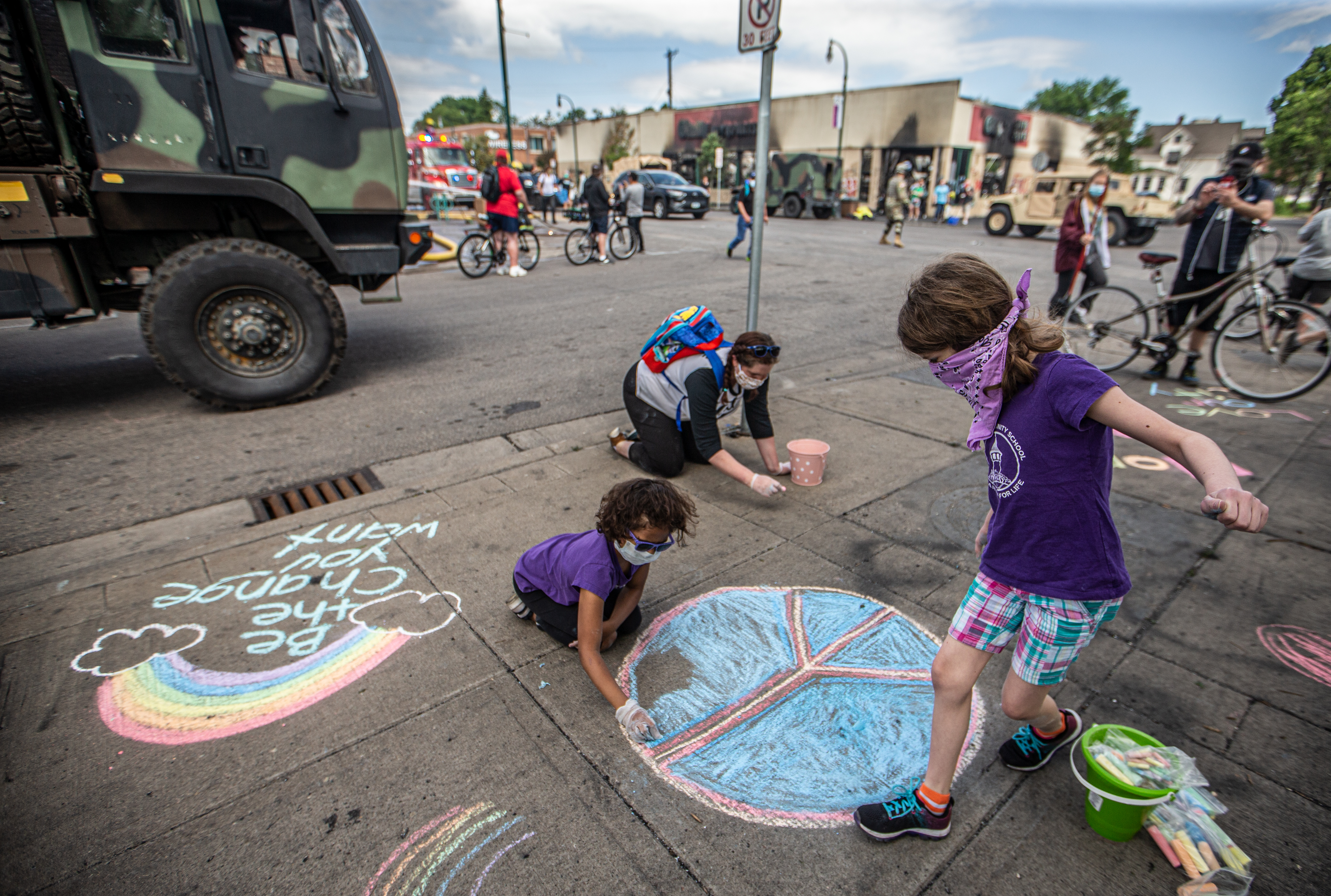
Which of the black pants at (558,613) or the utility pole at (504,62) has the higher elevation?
the utility pole at (504,62)

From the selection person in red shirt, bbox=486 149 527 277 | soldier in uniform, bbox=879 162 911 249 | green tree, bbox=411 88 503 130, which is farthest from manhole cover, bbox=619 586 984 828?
green tree, bbox=411 88 503 130

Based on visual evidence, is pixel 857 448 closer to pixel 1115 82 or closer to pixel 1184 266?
pixel 1184 266

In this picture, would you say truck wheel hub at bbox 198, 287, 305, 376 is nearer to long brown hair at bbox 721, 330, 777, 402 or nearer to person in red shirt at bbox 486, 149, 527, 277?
long brown hair at bbox 721, 330, 777, 402

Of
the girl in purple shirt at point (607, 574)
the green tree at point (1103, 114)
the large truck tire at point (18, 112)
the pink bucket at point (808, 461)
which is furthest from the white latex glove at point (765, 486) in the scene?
the green tree at point (1103, 114)

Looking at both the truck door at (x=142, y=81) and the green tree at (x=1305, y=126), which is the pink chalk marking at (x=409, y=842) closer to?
the truck door at (x=142, y=81)

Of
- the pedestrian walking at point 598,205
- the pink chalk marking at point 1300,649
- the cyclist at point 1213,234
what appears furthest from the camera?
the pedestrian walking at point 598,205

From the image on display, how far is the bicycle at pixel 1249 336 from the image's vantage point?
5.10 m

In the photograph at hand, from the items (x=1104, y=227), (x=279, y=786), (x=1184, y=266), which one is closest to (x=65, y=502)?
(x=279, y=786)

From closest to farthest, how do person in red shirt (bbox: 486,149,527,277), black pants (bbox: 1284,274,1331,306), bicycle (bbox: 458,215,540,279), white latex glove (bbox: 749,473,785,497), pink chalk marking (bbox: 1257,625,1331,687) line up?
pink chalk marking (bbox: 1257,625,1331,687), white latex glove (bbox: 749,473,785,497), black pants (bbox: 1284,274,1331,306), person in red shirt (bbox: 486,149,527,277), bicycle (bbox: 458,215,540,279)

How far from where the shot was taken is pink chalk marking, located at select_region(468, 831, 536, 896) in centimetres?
167

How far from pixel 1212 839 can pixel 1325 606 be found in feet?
Result: 5.68

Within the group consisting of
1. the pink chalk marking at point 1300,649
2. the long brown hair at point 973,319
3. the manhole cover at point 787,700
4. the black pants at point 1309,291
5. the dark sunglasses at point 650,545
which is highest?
the long brown hair at point 973,319

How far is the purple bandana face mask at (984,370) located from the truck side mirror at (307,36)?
17.0ft

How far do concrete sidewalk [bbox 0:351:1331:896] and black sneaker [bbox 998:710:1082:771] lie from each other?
44mm
